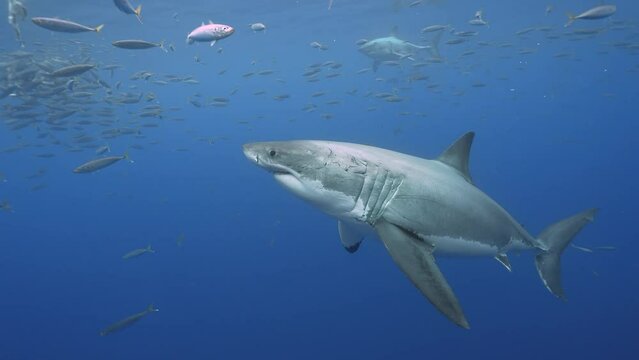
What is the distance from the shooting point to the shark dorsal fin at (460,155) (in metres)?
4.08

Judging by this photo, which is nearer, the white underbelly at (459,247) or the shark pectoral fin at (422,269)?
the shark pectoral fin at (422,269)

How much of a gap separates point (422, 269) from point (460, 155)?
1.97m

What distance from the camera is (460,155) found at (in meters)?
4.12

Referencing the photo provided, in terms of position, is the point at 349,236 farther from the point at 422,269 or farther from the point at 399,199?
the point at 422,269

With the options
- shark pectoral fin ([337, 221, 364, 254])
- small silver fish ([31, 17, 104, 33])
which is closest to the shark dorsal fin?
shark pectoral fin ([337, 221, 364, 254])

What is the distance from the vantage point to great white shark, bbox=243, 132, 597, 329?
2.58 meters

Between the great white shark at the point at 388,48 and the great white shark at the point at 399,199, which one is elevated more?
the great white shark at the point at 388,48

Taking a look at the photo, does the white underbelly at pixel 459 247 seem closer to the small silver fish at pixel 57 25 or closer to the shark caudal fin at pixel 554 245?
the shark caudal fin at pixel 554 245

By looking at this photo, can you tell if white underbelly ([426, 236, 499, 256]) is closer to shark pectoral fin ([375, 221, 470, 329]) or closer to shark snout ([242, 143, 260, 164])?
shark pectoral fin ([375, 221, 470, 329])

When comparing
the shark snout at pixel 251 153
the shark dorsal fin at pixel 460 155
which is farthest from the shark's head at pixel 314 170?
the shark dorsal fin at pixel 460 155

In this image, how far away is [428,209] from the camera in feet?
10.6

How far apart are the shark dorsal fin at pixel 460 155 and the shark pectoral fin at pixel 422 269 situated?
1.50 meters

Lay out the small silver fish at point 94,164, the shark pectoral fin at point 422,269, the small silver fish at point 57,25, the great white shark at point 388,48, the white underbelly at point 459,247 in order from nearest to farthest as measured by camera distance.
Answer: the shark pectoral fin at point 422,269, the white underbelly at point 459,247, the small silver fish at point 57,25, the small silver fish at point 94,164, the great white shark at point 388,48

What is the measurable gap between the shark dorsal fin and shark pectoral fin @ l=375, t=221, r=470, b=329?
1.50 meters
